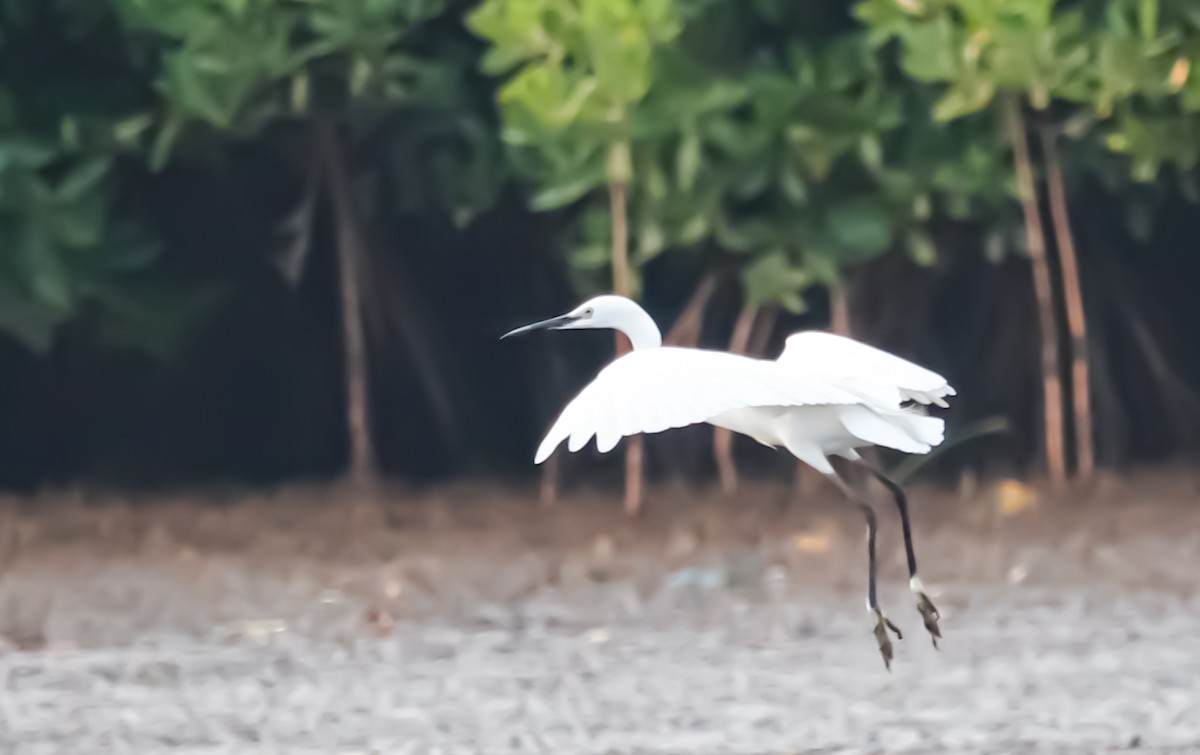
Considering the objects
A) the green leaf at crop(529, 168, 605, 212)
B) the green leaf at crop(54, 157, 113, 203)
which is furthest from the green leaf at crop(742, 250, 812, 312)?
the green leaf at crop(54, 157, 113, 203)

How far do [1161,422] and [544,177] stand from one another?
17.4 feet

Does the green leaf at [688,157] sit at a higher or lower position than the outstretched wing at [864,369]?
higher

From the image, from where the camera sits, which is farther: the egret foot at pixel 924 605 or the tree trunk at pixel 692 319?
the tree trunk at pixel 692 319

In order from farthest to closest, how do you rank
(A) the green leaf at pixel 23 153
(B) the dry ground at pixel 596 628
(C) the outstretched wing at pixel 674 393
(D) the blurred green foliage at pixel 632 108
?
1. (A) the green leaf at pixel 23 153
2. (D) the blurred green foliage at pixel 632 108
3. (B) the dry ground at pixel 596 628
4. (C) the outstretched wing at pixel 674 393

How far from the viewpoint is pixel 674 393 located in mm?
5961

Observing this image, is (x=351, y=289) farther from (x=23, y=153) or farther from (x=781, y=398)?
(x=781, y=398)

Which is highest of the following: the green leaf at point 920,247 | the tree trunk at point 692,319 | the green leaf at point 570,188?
the green leaf at point 570,188

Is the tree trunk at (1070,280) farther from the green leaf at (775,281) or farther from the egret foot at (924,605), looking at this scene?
the egret foot at (924,605)

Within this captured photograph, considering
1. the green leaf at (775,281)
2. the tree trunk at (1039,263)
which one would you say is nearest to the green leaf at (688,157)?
the green leaf at (775,281)

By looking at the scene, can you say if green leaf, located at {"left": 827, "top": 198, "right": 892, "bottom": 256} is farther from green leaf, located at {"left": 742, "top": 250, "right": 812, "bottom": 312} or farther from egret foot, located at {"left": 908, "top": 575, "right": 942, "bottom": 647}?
egret foot, located at {"left": 908, "top": 575, "right": 942, "bottom": 647}

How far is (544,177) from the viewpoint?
13641 millimetres

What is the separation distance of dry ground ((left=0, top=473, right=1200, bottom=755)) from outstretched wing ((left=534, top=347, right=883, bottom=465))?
8.97ft

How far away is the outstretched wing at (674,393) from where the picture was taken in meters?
5.70

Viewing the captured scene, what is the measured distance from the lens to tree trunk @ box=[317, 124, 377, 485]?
14.7 m
